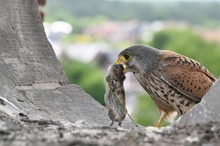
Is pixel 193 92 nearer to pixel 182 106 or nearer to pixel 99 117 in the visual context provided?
pixel 182 106

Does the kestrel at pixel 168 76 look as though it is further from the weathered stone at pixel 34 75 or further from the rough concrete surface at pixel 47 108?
the weathered stone at pixel 34 75

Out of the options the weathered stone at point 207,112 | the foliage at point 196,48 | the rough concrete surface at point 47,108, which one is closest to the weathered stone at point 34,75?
the rough concrete surface at point 47,108

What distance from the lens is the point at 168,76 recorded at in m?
7.92

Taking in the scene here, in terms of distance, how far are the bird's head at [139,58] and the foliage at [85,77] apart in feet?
166

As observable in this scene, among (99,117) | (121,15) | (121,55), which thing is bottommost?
(121,15)

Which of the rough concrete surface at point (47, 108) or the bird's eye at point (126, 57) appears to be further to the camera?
the bird's eye at point (126, 57)

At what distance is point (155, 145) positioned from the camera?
532cm

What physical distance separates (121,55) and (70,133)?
2.33m

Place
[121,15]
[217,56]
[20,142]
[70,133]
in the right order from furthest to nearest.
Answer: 1. [121,15]
2. [217,56]
3. [70,133]
4. [20,142]

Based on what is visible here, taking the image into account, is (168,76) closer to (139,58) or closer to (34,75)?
(139,58)

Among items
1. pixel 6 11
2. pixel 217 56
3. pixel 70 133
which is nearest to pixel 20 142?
pixel 70 133

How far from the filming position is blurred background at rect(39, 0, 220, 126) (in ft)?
225


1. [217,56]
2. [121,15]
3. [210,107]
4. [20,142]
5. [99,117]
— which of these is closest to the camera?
[20,142]

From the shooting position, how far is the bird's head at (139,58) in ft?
25.9
